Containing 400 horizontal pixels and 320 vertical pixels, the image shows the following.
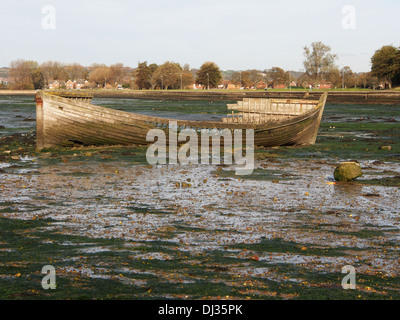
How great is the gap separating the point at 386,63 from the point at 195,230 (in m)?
126

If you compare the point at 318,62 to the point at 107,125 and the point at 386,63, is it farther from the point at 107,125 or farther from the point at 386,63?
the point at 107,125

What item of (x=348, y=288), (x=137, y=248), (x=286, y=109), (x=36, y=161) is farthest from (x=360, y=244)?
(x=286, y=109)

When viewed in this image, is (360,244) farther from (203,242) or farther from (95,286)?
(95,286)

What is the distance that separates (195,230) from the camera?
40.2 feet

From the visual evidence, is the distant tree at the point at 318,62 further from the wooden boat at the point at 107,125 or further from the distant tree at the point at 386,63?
the wooden boat at the point at 107,125

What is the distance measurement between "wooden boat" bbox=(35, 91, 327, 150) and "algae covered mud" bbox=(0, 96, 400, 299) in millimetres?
2970

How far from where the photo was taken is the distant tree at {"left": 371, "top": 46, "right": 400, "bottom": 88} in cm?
12450

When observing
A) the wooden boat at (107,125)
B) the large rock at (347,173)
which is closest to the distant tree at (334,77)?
the wooden boat at (107,125)

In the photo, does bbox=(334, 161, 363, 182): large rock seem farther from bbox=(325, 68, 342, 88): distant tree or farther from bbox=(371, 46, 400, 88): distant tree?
bbox=(325, 68, 342, 88): distant tree

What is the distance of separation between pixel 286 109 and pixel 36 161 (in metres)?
16.3

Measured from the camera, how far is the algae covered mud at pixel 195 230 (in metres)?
8.79

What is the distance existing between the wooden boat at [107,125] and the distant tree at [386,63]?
10474 centimetres

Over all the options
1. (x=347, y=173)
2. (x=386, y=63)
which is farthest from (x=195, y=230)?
(x=386, y=63)
